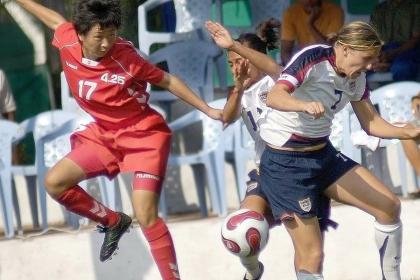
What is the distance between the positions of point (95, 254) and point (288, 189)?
2.12 m

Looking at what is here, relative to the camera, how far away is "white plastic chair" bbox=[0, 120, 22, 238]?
9.05 m

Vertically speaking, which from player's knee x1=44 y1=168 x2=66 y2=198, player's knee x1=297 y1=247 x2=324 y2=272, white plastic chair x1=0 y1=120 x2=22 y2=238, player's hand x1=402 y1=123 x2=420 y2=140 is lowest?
white plastic chair x1=0 y1=120 x2=22 y2=238

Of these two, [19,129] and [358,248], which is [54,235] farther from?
[358,248]

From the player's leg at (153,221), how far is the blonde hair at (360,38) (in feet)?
4.56

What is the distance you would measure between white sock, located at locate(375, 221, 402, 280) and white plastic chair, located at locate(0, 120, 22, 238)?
2.78m

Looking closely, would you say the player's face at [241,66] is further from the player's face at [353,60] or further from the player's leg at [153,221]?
the player's leg at [153,221]

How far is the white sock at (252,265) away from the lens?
7.36 metres

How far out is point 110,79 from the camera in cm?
733

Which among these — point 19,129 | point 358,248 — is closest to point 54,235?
point 19,129

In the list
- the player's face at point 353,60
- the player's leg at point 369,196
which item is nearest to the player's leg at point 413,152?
the player's leg at point 369,196

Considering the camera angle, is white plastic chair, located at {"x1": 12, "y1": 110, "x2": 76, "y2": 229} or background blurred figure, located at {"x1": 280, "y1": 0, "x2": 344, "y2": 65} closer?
white plastic chair, located at {"x1": 12, "y1": 110, "x2": 76, "y2": 229}

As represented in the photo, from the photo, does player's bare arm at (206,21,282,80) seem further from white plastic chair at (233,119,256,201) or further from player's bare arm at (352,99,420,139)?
white plastic chair at (233,119,256,201)

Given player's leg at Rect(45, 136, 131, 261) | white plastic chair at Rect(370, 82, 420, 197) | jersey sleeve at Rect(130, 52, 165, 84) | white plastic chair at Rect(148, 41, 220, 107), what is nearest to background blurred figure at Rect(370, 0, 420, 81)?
white plastic chair at Rect(370, 82, 420, 197)

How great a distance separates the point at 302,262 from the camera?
690 cm
